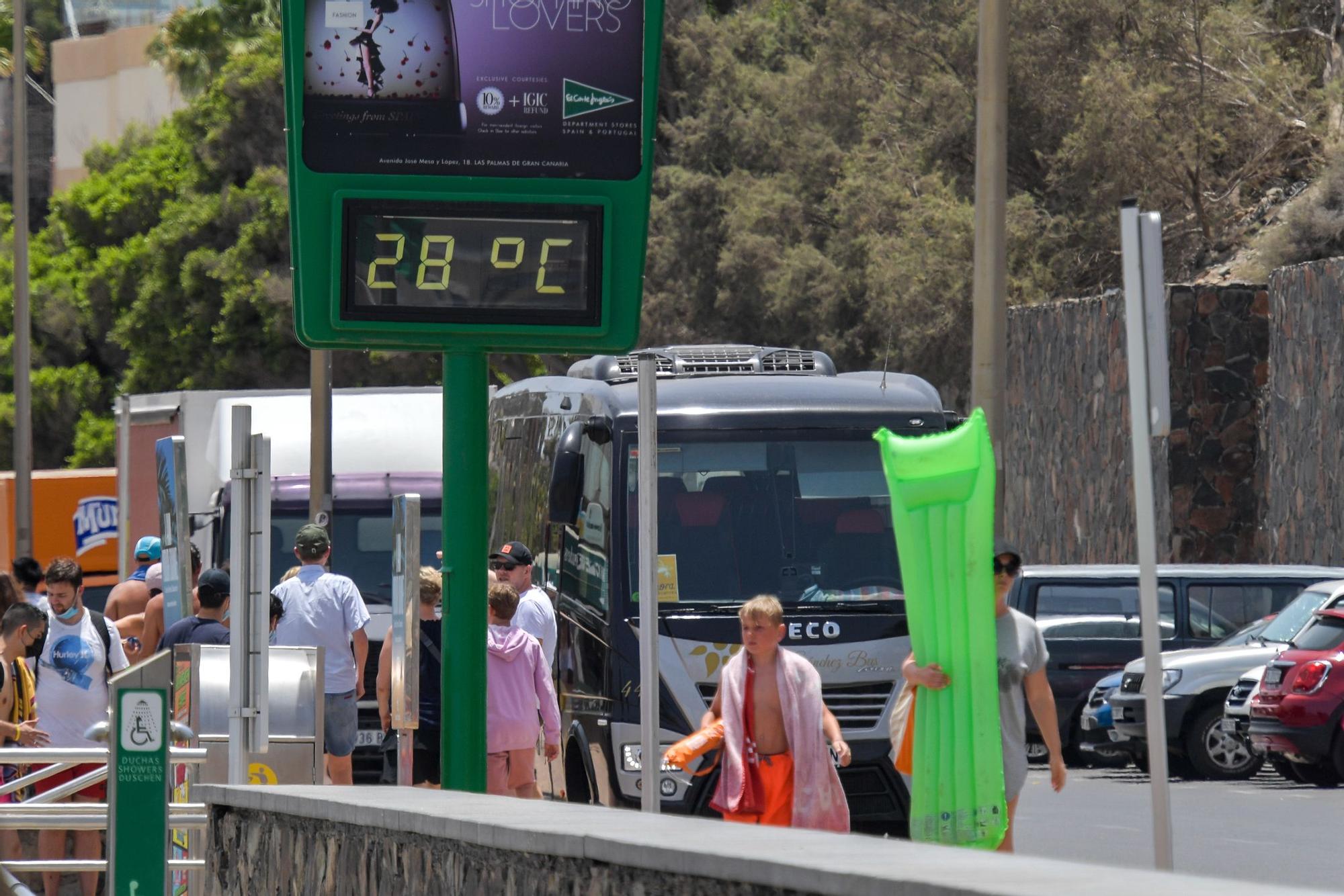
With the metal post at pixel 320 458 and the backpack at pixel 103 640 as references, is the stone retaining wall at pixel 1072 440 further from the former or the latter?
the backpack at pixel 103 640

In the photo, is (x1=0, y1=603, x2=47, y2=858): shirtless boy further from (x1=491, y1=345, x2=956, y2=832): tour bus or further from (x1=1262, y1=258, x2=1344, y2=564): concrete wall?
(x1=1262, y1=258, x2=1344, y2=564): concrete wall

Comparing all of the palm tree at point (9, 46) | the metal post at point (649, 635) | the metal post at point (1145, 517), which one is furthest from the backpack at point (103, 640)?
the palm tree at point (9, 46)

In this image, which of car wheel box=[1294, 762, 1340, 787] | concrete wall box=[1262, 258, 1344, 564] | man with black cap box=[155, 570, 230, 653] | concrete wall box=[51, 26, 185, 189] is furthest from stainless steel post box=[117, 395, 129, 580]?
concrete wall box=[51, 26, 185, 189]

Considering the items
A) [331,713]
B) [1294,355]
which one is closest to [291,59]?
[331,713]

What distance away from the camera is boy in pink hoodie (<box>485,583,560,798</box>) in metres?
12.2

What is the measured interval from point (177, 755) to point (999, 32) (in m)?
13.6

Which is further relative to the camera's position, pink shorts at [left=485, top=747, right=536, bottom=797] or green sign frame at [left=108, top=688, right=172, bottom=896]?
pink shorts at [left=485, top=747, right=536, bottom=797]

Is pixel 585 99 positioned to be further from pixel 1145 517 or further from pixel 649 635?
pixel 1145 517

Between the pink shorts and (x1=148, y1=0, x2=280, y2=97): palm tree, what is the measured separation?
42.4 metres

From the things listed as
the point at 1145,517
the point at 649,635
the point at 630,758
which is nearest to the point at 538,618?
the point at 630,758

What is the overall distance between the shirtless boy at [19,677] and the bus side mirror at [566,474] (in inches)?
135

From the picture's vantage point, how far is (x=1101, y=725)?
69.5ft

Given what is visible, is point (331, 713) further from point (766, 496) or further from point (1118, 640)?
point (1118, 640)

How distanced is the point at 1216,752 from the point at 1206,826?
5297 millimetres
